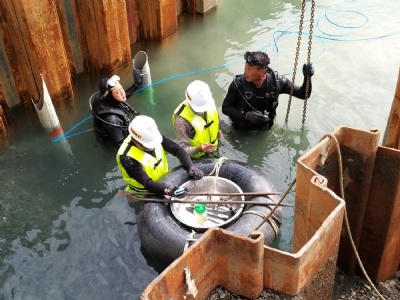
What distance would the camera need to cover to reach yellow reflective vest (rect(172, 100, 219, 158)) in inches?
235

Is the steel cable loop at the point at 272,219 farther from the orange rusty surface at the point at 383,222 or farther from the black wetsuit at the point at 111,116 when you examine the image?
the black wetsuit at the point at 111,116

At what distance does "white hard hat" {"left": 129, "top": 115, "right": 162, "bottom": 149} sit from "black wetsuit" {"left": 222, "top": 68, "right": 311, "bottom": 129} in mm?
1605

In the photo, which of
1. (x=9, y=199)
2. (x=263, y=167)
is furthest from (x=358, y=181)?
(x=9, y=199)

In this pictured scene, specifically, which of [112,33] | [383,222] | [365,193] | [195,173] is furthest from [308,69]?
[112,33]

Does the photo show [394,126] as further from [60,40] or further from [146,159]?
[60,40]

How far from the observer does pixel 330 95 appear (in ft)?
26.7

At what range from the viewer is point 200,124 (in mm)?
5988

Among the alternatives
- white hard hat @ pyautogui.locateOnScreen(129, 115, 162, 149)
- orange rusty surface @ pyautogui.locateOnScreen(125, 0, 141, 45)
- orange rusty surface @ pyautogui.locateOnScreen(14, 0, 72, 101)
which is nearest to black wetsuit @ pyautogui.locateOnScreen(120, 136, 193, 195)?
white hard hat @ pyautogui.locateOnScreen(129, 115, 162, 149)

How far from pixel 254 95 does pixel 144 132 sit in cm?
194

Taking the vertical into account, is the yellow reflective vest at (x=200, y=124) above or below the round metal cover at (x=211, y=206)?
above

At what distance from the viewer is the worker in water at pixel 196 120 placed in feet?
19.2

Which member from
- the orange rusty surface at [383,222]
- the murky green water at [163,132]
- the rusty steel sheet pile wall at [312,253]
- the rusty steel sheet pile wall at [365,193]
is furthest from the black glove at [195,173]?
the orange rusty surface at [383,222]

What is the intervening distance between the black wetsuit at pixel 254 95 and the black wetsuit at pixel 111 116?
1536mm

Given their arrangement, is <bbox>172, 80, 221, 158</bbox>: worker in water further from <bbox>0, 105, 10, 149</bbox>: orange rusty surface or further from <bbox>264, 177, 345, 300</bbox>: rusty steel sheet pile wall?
<bbox>0, 105, 10, 149</bbox>: orange rusty surface
